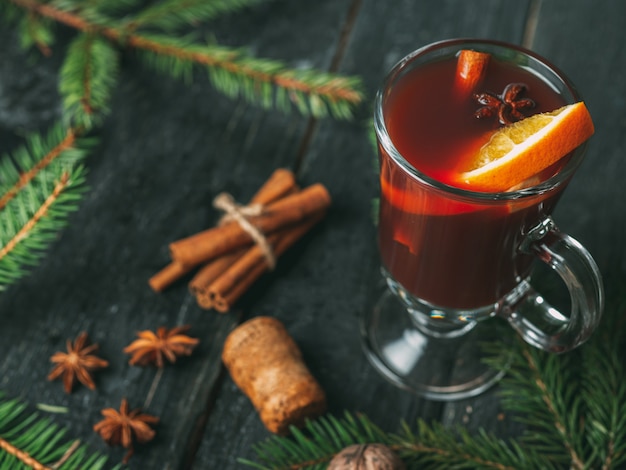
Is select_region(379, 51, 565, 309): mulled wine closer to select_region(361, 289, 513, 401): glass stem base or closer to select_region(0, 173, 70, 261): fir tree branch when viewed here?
select_region(361, 289, 513, 401): glass stem base

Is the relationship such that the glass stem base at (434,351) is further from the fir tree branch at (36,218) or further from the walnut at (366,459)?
the fir tree branch at (36,218)

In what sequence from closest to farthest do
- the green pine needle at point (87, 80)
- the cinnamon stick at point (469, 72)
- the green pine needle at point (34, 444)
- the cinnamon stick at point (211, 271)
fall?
1. the cinnamon stick at point (469, 72)
2. the green pine needle at point (34, 444)
3. the cinnamon stick at point (211, 271)
4. the green pine needle at point (87, 80)

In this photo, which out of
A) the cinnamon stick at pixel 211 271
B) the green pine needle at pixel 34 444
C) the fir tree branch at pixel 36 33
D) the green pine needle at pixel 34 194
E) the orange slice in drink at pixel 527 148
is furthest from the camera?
the fir tree branch at pixel 36 33

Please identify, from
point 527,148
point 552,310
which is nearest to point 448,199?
point 527,148

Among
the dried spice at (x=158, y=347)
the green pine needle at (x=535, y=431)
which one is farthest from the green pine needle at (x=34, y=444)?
the green pine needle at (x=535, y=431)

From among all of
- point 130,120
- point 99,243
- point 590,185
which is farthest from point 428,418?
point 130,120

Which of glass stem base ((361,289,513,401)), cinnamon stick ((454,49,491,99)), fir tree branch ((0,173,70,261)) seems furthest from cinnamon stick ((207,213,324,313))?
cinnamon stick ((454,49,491,99))

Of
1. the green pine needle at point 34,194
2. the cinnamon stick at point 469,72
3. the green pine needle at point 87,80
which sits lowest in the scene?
the green pine needle at point 34,194
